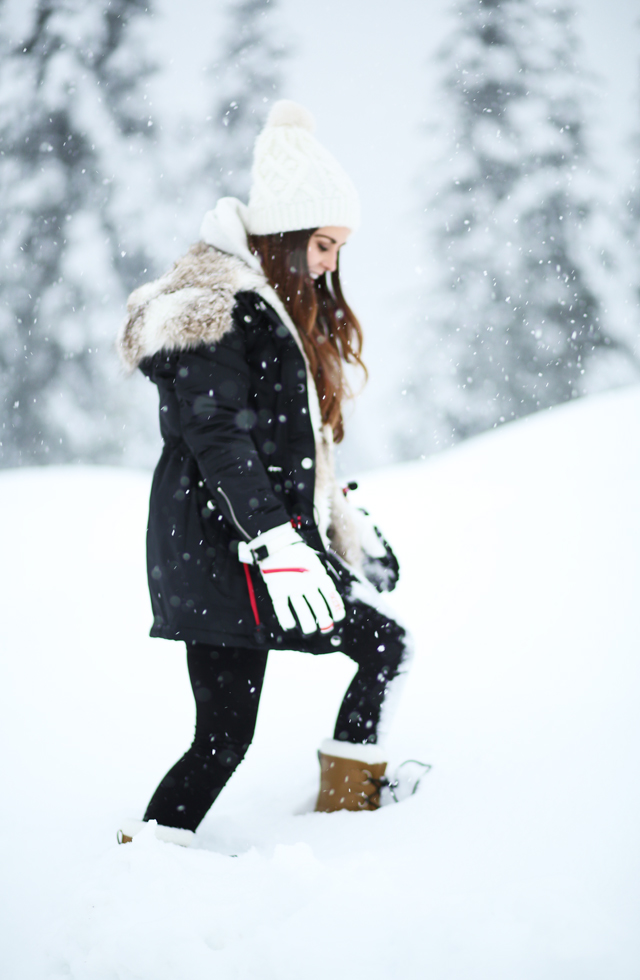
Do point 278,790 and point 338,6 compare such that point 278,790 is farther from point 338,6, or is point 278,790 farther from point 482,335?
point 338,6

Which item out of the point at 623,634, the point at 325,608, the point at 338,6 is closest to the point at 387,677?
the point at 325,608

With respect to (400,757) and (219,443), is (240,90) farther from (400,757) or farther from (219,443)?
(400,757)

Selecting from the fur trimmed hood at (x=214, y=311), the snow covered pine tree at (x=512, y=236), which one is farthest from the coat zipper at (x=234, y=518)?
the snow covered pine tree at (x=512, y=236)

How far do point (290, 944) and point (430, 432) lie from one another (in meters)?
10.8

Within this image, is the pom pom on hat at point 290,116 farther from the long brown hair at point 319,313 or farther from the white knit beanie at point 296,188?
the long brown hair at point 319,313

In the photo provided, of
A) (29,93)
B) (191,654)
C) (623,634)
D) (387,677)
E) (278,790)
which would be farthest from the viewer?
(29,93)

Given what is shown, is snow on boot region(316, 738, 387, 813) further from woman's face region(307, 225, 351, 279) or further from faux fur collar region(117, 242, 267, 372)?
woman's face region(307, 225, 351, 279)

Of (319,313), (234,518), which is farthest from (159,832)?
(319,313)

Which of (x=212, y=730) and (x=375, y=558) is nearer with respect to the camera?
(x=212, y=730)

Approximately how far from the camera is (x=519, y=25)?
11359 mm

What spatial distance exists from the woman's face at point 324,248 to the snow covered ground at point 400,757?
1.59 meters

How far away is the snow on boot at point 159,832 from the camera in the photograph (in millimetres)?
1594

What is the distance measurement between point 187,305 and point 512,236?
1110cm

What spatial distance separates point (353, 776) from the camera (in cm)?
197
